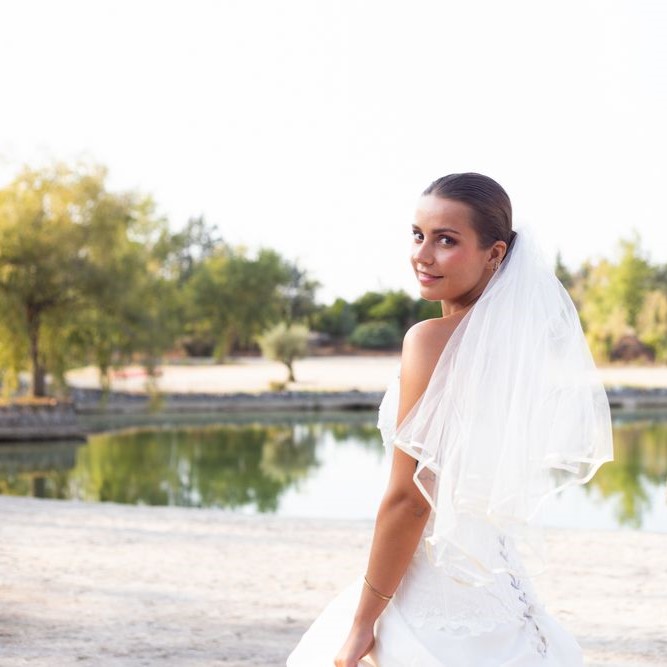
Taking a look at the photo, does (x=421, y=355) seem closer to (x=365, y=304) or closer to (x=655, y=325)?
(x=655, y=325)

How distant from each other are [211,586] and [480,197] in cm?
469

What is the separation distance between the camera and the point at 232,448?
19281 millimetres

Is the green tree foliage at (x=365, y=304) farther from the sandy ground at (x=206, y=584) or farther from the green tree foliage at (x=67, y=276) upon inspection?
the sandy ground at (x=206, y=584)

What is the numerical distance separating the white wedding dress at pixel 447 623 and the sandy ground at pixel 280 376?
2723cm

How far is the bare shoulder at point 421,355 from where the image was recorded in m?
1.77

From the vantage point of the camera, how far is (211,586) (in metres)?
5.95

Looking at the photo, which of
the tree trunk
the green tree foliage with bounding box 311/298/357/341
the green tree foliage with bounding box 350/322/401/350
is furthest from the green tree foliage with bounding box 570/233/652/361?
the tree trunk

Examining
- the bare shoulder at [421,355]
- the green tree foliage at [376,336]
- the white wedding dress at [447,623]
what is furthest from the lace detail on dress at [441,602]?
the green tree foliage at [376,336]

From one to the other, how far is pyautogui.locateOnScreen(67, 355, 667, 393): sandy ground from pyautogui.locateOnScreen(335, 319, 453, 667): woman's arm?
27.3m

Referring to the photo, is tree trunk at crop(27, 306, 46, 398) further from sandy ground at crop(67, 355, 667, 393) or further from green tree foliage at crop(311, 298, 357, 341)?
green tree foliage at crop(311, 298, 357, 341)

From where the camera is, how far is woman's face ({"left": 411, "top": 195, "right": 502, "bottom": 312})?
5.76 ft

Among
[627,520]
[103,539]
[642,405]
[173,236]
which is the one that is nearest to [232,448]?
Result: [627,520]

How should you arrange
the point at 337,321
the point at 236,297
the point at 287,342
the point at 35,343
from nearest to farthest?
the point at 35,343 → the point at 287,342 → the point at 236,297 → the point at 337,321

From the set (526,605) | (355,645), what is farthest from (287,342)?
(355,645)
